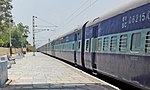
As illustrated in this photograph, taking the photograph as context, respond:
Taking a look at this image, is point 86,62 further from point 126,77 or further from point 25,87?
point 126,77

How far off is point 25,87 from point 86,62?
6698mm

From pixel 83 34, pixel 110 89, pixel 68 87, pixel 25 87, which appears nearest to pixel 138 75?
pixel 110 89

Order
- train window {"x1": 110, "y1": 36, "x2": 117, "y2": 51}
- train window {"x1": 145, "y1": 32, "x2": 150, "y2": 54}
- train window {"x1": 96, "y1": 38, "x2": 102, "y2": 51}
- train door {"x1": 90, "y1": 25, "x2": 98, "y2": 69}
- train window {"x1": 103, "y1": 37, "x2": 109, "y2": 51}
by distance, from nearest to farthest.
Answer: train window {"x1": 145, "y1": 32, "x2": 150, "y2": 54}
train window {"x1": 110, "y1": 36, "x2": 117, "y2": 51}
train window {"x1": 103, "y1": 37, "x2": 109, "y2": 51}
train window {"x1": 96, "y1": 38, "x2": 102, "y2": 51}
train door {"x1": 90, "y1": 25, "x2": 98, "y2": 69}

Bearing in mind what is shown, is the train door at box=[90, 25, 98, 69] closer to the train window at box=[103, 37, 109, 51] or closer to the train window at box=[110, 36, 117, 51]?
the train window at box=[103, 37, 109, 51]

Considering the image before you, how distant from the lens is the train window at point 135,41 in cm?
951

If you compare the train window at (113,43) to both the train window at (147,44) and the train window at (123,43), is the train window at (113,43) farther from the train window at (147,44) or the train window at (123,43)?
the train window at (147,44)

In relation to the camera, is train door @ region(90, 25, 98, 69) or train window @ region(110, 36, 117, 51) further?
train door @ region(90, 25, 98, 69)

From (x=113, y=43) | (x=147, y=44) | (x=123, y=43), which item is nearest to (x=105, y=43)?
(x=113, y=43)

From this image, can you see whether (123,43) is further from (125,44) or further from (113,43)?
(113,43)

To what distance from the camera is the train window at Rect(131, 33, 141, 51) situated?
951 centimetres

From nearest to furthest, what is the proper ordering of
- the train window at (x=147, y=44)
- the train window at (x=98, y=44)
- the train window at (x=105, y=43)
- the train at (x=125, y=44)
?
1. the train window at (x=147, y=44)
2. the train at (x=125, y=44)
3. the train window at (x=105, y=43)
4. the train window at (x=98, y=44)

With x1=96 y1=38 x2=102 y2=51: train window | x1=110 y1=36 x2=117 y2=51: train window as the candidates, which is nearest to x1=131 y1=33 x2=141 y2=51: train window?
x1=110 y1=36 x2=117 y2=51: train window

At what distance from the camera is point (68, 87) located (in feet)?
40.9

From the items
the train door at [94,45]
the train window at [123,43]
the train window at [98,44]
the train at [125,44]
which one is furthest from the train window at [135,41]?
the train door at [94,45]
